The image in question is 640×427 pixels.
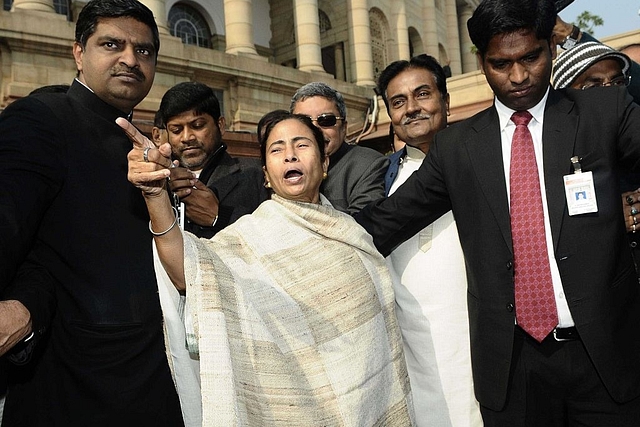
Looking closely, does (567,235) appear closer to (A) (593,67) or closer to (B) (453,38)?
(A) (593,67)

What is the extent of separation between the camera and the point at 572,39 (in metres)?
3.58

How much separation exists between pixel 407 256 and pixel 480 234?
62 cm

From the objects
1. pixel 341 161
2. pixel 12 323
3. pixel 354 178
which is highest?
pixel 341 161

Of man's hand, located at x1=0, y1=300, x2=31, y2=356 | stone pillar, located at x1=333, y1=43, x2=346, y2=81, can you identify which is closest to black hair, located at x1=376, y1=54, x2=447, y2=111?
man's hand, located at x1=0, y1=300, x2=31, y2=356

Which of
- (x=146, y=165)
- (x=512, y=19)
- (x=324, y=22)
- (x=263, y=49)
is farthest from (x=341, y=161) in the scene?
(x=324, y=22)

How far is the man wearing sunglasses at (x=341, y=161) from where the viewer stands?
137 inches

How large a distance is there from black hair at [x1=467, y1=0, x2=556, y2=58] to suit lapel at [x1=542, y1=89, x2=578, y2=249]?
34cm

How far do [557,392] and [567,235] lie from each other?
698 millimetres

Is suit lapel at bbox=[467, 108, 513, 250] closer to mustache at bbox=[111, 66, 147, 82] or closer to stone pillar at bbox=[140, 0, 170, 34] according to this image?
mustache at bbox=[111, 66, 147, 82]

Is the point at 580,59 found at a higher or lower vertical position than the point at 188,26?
lower

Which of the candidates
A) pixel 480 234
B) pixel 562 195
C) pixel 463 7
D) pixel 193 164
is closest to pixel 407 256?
pixel 480 234

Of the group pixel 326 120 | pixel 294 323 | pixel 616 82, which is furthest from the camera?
pixel 326 120

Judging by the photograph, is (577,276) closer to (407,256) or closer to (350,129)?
(407,256)

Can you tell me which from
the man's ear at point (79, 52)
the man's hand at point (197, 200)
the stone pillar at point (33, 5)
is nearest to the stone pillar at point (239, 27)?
the stone pillar at point (33, 5)
